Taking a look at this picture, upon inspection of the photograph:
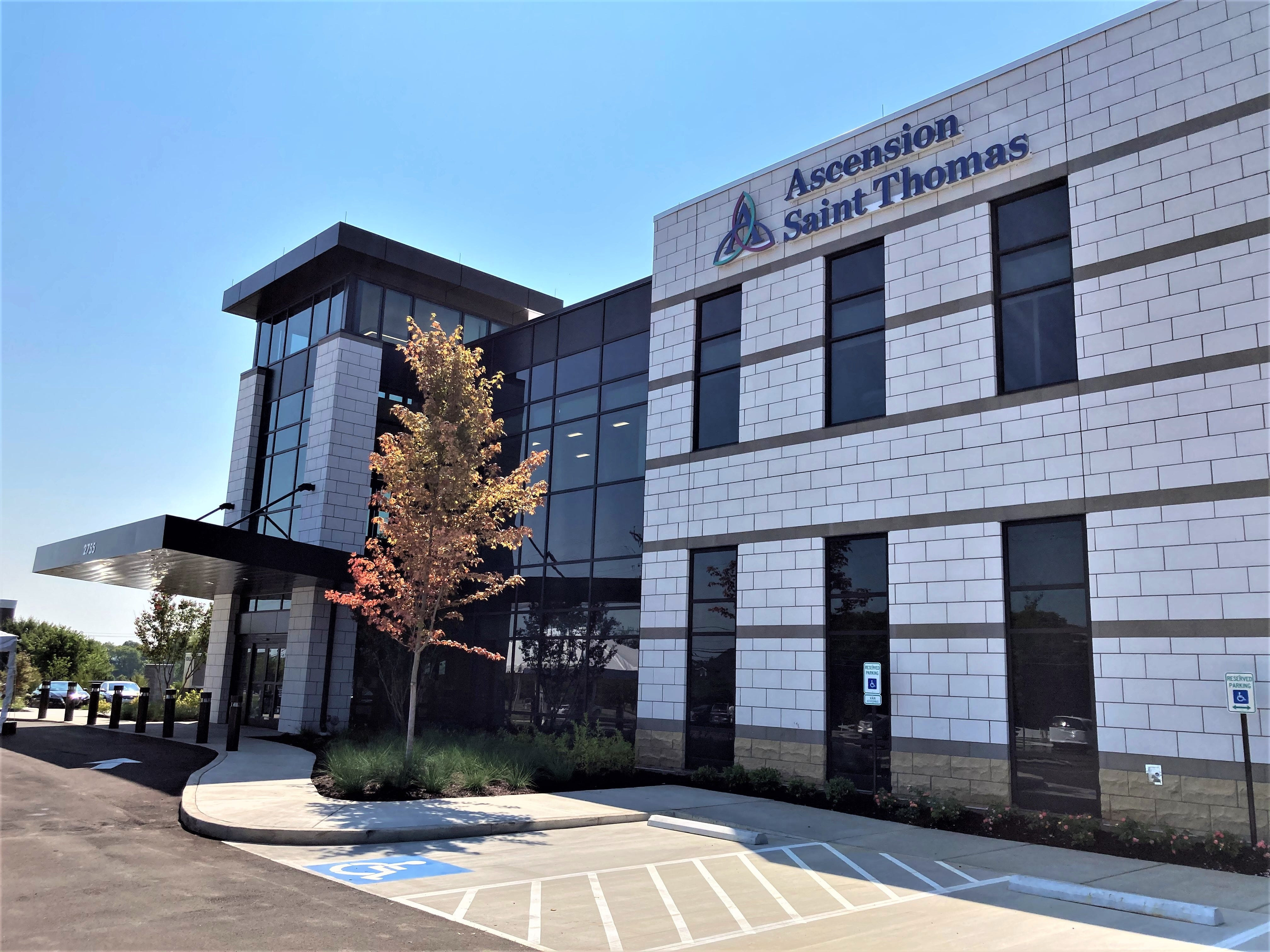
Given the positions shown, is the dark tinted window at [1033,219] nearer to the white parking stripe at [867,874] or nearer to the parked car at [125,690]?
the white parking stripe at [867,874]

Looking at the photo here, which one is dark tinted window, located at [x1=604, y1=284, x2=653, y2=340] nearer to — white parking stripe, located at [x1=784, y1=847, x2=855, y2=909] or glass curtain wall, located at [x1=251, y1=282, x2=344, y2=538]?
glass curtain wall, located at [x1=251, y1=282, x2=344, y2=538]

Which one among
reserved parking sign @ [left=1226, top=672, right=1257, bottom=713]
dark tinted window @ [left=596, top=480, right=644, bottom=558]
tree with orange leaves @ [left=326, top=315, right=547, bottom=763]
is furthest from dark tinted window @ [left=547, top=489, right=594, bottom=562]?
reserved parking sign @ [left=1226, top=672, right=1257, bottom=713]

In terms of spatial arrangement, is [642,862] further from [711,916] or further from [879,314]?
[879,314]

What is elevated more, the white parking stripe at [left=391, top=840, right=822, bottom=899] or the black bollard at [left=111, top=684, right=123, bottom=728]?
the black bollard at [left=111, top=684, right=123, bottom=728]

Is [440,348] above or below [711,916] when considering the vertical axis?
above

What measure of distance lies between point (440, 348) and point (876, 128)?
9.75m

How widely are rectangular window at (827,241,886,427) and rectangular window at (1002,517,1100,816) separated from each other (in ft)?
13.1

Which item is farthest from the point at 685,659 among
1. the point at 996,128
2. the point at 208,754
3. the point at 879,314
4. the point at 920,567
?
the point at 996,128

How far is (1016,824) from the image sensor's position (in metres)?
13.7

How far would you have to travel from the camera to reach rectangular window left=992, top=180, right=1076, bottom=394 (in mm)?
15234

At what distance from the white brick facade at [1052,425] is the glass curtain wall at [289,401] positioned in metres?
14.3

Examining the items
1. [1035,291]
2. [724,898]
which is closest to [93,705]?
[724,898]

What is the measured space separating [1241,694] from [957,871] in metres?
4.69

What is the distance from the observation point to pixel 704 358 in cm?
2095
